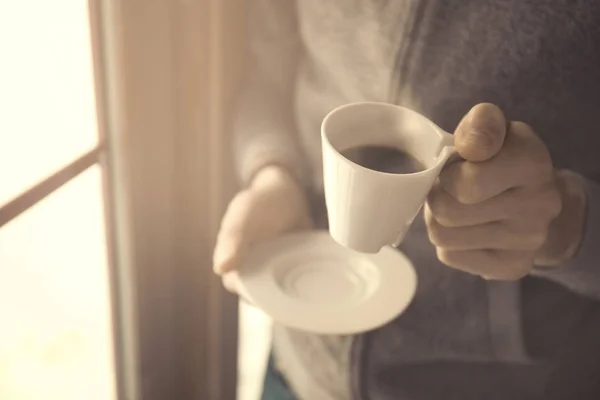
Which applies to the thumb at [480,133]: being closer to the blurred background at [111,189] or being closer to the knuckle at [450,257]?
the knuckle at [450,257]

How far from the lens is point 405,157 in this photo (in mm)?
577

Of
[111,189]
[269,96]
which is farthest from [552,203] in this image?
[111,189]

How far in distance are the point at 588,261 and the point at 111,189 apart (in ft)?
1.88

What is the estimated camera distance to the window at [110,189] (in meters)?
0.73

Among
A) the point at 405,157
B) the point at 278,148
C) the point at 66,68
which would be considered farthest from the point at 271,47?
the point at 405,157

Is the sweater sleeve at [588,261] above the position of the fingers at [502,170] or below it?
below

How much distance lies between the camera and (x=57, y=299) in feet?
2.87

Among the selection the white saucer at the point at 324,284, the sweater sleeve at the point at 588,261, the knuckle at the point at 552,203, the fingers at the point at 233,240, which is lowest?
the white saucer at the point at 324,284

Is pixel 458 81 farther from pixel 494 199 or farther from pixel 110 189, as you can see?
pixel 110 189

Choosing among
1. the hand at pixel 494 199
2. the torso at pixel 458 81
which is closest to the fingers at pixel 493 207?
the hand at pixel 494 199

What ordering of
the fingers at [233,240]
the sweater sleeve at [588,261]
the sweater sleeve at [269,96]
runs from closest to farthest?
the sweater sleeve at [588,261] → the fingers at [233,240] → the sweater sleeve at [269,96]

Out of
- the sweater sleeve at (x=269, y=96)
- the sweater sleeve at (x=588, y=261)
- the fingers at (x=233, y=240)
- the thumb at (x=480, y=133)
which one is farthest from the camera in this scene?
the sweater sleeve at (x=269, y=96)

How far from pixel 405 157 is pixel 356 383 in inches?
12.7

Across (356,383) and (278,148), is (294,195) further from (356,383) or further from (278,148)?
(356,383)
